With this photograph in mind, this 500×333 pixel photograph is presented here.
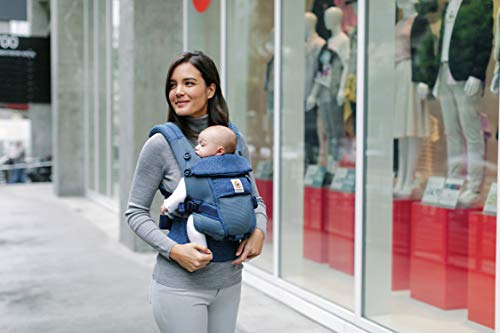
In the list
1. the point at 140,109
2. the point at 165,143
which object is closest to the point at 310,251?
the point at 140,109

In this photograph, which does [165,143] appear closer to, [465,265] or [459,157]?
[465,265]

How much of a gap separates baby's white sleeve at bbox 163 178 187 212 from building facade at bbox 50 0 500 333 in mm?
2562

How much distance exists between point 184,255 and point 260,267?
403 centimetres

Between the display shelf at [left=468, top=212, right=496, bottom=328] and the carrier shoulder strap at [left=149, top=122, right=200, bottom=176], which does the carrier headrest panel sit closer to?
the carrier shoulder strap at [left=149, top=122, right=200, bottom=176]

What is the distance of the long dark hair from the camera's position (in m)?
2.12

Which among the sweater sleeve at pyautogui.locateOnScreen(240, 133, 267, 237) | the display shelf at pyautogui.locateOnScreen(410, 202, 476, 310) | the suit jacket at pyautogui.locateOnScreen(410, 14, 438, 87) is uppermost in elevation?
the suit jacket at pyautogui.locateOnScreen(410, 14, 438, 87)

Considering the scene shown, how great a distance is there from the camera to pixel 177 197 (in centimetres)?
198

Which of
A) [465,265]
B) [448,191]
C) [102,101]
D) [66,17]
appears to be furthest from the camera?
[66,17]

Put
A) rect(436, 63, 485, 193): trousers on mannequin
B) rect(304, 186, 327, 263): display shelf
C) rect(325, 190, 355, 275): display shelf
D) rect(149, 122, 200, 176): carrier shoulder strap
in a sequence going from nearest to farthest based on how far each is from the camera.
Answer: rect(149, 122, 200, 176): carrier shoulder strap
rect(436, 63, 485, 193): trousers on mannequin
rect(325, 190, 355, 275): display shelf
rect(304, 186, 327, 263): display shelf

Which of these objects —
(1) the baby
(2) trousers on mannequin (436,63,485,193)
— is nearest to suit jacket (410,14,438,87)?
(2) trousers on mannequin (436,63,485,193)

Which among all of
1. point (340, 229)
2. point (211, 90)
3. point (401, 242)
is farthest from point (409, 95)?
point (211, 90)

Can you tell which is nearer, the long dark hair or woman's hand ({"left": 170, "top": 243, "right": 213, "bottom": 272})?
woman's hand ({"left": 170, "top": 243, "right": 213, "bottom": 272})

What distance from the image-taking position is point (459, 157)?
15.8 ft

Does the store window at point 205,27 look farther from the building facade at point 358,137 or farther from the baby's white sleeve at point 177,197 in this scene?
the baby's white sleeve at point 177,197
